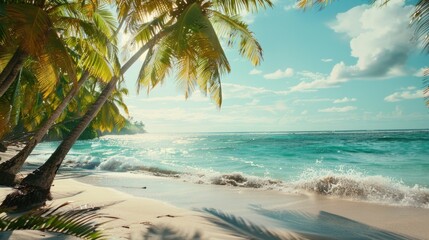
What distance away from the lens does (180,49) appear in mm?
6922

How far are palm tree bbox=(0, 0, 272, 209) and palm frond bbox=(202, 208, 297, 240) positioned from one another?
11.3ft

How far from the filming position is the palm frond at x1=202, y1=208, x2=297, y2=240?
5219 millimetres

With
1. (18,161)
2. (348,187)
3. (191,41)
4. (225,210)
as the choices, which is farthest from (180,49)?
(348,187)

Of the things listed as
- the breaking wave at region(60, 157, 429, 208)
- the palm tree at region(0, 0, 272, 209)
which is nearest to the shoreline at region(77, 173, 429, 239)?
the breaking wave at region(60, 157, 429, 208)

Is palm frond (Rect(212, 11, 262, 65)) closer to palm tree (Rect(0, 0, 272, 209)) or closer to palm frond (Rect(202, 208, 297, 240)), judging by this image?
palm tree (Rect(0, 0, 272, 209))

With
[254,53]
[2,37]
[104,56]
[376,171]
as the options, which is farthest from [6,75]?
[376,171]

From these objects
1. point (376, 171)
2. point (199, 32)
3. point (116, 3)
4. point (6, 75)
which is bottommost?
point (376, 171)

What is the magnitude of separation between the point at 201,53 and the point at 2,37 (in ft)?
13.3

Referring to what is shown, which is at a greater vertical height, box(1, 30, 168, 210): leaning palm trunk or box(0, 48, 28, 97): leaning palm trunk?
box(0, 48, 28, 97): leaning palm trunk

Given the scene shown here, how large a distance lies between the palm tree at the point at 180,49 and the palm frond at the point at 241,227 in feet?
11.3

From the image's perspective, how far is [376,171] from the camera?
57.5ft

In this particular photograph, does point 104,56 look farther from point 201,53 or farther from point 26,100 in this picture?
point 26,100

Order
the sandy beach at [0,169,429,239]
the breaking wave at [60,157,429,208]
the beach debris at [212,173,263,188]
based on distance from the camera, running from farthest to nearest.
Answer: the beach debris at [212,173,263,188], the breaking wave at [60,157,429,208], the sandy beach at [0,169,429,239]

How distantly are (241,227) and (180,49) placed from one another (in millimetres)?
3891
